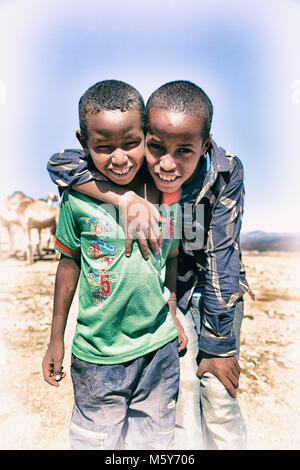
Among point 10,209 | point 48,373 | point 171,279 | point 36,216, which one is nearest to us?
point 48,373

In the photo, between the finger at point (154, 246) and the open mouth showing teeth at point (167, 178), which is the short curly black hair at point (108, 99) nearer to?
the open mouth showing teeth at point (167, 178)

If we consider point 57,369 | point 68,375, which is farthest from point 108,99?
point 68,375

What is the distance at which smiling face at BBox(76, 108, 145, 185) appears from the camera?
170 centimetres

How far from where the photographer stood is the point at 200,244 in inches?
86.8

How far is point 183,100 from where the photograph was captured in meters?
1.80

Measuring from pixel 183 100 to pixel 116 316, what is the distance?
1.06m

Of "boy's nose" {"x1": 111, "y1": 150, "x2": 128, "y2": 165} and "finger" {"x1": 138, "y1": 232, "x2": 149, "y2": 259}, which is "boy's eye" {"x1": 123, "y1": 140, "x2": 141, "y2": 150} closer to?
"boy's nose" {"x1": 111, "y1": 150, "x2": 128, "y2": 165}


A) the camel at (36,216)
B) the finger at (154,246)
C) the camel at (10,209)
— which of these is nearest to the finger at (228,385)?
the finger at (154,246)

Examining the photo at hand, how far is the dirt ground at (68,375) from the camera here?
3.18 meters

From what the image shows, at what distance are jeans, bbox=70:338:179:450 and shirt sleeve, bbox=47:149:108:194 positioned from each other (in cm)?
89

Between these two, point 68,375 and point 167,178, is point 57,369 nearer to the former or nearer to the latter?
point 167,178

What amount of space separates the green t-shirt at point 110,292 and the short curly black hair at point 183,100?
1.80 ft

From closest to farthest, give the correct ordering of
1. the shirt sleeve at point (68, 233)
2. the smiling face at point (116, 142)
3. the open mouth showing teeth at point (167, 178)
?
1. the smiling face at point (116, 142)
2. the open mouth showing teeth at point (167, 178)
3. the shirt sleeve at point (68, 233)

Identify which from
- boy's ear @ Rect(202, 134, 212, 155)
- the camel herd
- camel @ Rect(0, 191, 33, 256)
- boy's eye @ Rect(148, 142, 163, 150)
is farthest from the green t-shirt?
camel @ Rect(0, 191, 33, 256)
